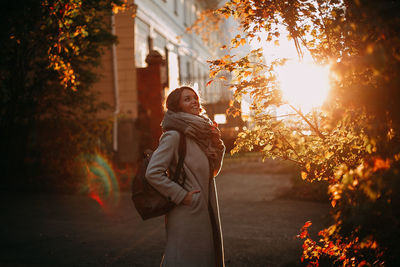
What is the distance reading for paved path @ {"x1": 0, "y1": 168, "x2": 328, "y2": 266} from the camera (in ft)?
17.0

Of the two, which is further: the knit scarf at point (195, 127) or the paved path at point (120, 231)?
the paved path at point (120, 231)

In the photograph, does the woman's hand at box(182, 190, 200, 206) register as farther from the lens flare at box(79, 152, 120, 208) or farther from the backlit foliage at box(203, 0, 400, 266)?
the lens flare at box(79, 152, 120, 208)

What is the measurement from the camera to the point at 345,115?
1.94m

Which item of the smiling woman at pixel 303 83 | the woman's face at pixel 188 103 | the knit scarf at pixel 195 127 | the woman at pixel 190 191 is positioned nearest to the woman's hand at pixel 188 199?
the woman at pixel 190 191

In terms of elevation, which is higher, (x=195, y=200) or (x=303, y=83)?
(x=303, y=83)

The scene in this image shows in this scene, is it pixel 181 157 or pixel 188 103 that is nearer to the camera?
pixel 181 157

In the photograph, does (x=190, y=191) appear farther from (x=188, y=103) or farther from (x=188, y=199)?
(x=188, y=103)

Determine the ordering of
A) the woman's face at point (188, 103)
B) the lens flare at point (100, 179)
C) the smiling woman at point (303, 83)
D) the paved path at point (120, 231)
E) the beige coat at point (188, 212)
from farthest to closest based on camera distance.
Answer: the lens flare at point (100, 179) < the paved path at point (120, 231) < the woman's face at point (188, 103) < the beige coat at point (188, 212) < the smiling woman at point (303, 83)

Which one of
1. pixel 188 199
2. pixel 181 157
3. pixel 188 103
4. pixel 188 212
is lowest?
pixel 188 212

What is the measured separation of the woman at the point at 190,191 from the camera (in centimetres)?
295

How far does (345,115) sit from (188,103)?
152 cm

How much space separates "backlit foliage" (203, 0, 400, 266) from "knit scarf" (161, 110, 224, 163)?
1.35 feet

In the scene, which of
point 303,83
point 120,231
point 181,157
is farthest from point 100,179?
point 303,83

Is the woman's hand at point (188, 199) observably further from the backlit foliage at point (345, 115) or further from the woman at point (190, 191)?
the backlit foliage at point (345, 115)
